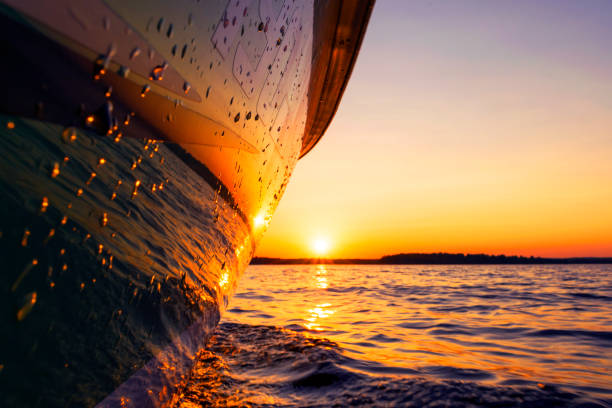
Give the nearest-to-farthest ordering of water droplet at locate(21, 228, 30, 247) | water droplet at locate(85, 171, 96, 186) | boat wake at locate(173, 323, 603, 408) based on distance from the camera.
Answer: water droplet at locate(21, 228, 30, 247), water droplet at locate(85, 171, 96, 186), boat wake at locate(173, 323, 603, 408)

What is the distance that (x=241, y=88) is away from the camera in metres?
1.23

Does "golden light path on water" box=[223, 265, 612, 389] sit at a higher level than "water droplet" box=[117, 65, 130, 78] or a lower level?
lower

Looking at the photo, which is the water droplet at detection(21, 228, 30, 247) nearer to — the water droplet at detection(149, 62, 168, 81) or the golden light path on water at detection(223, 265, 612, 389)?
the water droplet at detection(149, 62, 168, 81)

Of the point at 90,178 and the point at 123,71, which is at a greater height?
the point at 123,71

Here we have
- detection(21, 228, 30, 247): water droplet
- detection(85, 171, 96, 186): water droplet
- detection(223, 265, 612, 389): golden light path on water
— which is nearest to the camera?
detection(21, 228, 30, 247): water droplet

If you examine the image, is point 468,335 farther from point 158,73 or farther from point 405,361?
point 158,73

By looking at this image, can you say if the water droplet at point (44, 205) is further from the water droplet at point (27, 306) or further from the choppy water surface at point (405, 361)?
the choppy water surface at point (405, 361)

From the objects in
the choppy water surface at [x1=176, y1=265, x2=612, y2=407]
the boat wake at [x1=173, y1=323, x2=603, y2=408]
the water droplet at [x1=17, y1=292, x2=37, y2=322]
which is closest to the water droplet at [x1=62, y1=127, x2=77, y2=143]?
the water droplet at [x1=17, y1=292, x2=37, y2=322]

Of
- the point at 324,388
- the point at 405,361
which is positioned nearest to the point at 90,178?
the point at 324,388

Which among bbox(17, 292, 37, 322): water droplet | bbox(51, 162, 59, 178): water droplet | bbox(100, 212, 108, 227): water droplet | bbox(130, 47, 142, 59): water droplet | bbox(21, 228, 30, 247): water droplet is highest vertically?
bbox(130, 47, 142, 59): water droplet

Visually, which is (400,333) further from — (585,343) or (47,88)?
(47,88)

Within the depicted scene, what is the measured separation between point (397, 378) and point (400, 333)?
216 cm

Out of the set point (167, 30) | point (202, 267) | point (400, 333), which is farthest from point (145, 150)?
point (400, 333)

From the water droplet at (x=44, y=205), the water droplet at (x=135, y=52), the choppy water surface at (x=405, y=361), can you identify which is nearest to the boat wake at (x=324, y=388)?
the choppy water surface at (x=405, y=361)
